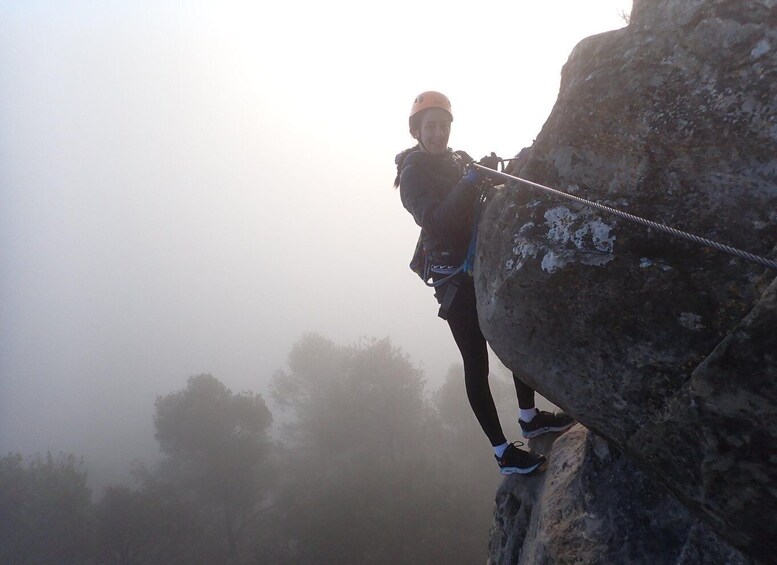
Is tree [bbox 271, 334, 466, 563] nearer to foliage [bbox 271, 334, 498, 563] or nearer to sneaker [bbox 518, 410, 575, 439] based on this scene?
foliage [bbox 271, 334, 498, 563]

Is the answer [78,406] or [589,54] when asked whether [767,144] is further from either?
[78,406]

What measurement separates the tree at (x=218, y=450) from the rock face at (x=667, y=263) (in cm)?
3393

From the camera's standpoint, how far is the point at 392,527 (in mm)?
24844

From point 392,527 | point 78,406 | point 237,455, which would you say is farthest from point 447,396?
point 78,406

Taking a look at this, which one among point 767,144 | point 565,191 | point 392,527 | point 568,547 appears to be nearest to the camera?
point 767,144

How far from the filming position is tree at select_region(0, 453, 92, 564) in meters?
26.2

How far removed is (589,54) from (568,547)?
417 centimetres

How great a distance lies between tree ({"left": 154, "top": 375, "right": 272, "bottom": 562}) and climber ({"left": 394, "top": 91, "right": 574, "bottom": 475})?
32.1m

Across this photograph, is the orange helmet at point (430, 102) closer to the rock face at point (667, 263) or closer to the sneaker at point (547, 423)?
the rock face at point (667, 263)

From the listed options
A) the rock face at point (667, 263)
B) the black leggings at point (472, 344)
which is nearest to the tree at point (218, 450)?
the black leggings at point (472, 344)

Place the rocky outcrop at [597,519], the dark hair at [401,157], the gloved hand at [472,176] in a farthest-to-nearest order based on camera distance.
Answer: the dark hair at [401,157] → the gloved hand at [472,176] → the rocky outcrop at [597,519]

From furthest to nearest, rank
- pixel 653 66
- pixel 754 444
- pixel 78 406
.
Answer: pixel 78 406, pixel 653 66, pixel 754 444

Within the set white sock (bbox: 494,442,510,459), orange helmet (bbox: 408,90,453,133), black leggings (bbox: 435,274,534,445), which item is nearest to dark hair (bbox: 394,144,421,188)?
orange helmet (bbox: 408,90,453,133)

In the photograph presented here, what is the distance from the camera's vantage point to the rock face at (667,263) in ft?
6.72
